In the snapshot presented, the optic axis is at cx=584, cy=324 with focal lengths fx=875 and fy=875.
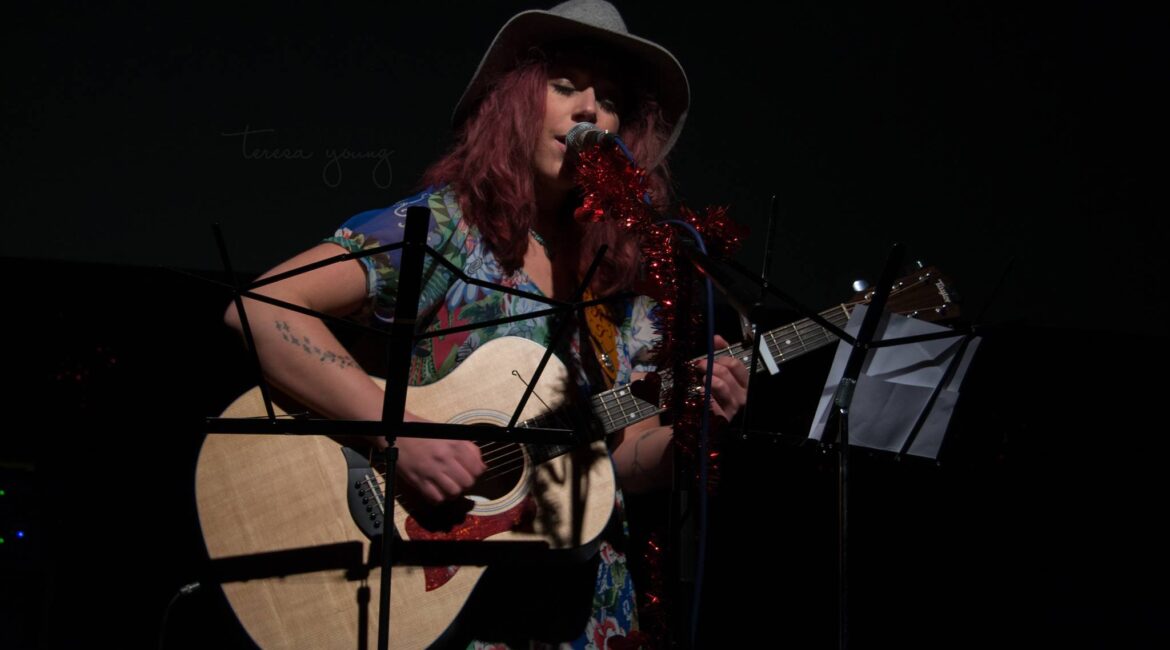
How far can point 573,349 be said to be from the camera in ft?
7.02

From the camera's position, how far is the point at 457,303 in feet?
6.69

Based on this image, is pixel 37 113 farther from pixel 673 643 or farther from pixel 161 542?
pixel 673 643

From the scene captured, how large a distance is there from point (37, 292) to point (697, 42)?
7.70 ft

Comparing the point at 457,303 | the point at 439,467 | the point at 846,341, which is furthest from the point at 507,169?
the point at 846,341

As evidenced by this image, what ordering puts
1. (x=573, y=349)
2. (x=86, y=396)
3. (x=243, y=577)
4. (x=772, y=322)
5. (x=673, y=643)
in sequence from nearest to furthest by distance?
(x=673, y=643), (x=243, y=577), (x=573, y=349), (x=86, y=396), (x=772, y=322)

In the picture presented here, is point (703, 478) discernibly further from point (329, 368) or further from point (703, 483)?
point (329, 368)

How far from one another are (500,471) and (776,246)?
166 cm

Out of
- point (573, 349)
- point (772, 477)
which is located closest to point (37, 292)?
point (573, 349)

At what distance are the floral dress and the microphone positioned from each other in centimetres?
33

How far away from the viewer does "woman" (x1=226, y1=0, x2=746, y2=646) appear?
186cm

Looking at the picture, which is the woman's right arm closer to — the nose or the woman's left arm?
the woman's left arm

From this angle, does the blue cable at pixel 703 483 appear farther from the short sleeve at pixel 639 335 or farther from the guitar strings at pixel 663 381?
the short sleeve at pixel 639 335

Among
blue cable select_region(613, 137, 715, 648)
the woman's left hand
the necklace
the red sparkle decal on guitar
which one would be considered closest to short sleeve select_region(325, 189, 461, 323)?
the necklace

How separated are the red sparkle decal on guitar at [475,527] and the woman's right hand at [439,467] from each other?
7 centimetres
